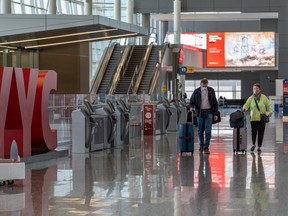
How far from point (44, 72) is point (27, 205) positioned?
7.92m

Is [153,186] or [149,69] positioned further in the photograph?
[149,69]

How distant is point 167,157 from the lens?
1650cm

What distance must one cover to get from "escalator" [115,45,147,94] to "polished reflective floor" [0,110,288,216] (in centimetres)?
2396

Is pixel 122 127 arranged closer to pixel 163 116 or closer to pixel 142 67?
pixel 163 116

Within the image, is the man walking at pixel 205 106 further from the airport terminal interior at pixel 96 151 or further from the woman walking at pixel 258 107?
the woman walking at pixel 258 107

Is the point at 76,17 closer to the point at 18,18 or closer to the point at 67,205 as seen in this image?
the point at 18,18

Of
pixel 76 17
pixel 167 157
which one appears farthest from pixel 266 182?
pixel 76 17

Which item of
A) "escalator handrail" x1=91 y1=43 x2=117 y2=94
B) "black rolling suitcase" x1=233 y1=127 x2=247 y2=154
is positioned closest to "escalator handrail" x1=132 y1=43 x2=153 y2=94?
"escalator handrail" x1=91 y1=43 x2=117 y2=94

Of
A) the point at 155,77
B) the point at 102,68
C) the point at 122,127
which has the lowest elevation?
the point at 122,127

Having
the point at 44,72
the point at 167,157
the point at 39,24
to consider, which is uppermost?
the point at 39,24

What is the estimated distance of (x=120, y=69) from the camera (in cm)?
4244

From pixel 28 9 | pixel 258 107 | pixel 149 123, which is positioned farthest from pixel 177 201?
pixel 28 9

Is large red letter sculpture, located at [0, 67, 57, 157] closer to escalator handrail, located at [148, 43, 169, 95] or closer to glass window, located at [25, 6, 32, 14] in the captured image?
glass window, located at [25, 6, 32, 14]

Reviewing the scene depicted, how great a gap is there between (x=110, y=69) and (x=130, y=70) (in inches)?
42.3
